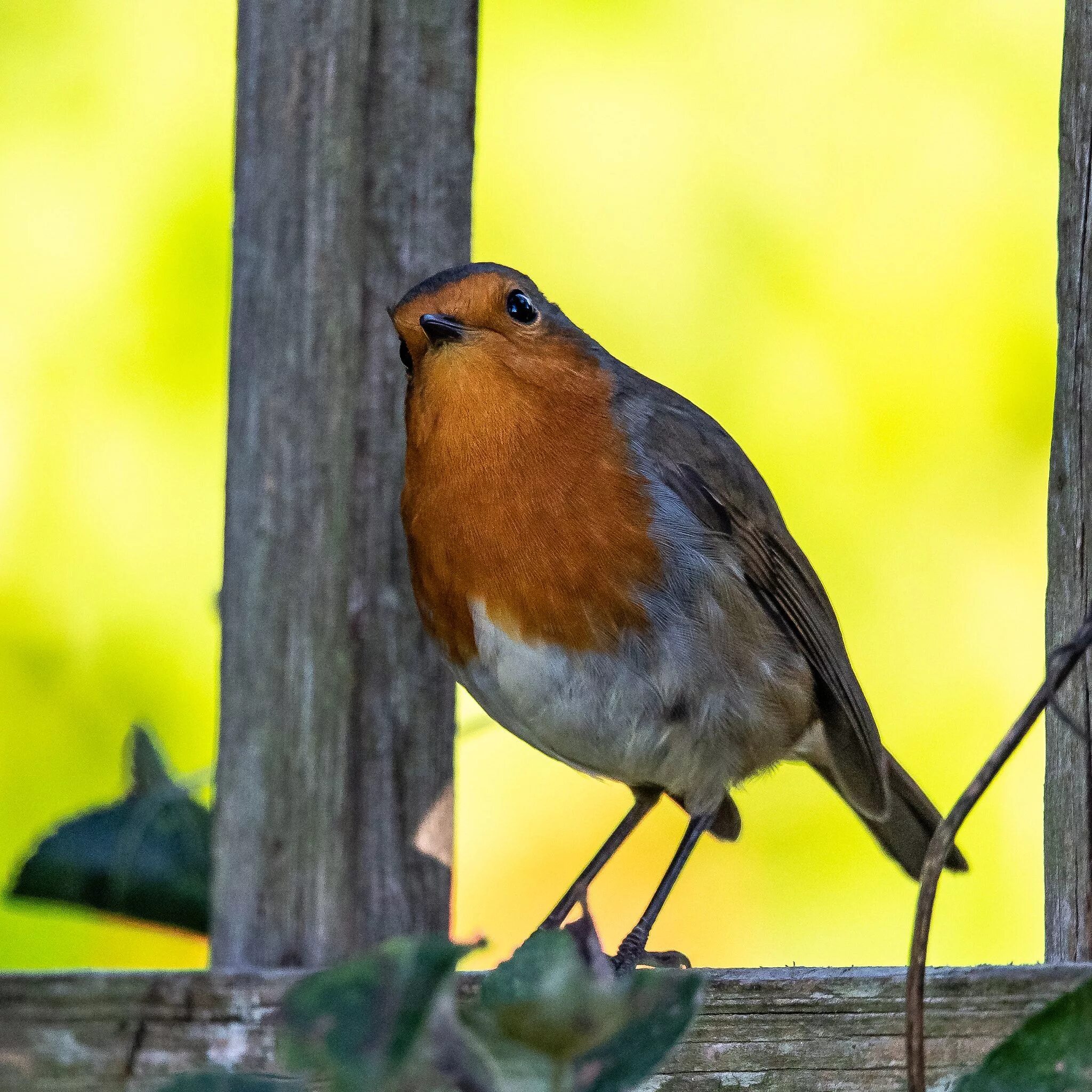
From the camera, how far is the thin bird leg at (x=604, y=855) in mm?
2729

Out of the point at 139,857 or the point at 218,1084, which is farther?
the point at 139,857

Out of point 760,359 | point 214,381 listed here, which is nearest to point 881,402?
point 760,359

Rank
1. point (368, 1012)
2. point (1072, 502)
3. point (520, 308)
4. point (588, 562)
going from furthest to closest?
point (520, 308), point (588, 562), point (1072, 502), point (368, 1012)

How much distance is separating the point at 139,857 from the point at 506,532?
0.69 meters

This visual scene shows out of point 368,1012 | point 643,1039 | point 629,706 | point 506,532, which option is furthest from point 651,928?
point 368,1012

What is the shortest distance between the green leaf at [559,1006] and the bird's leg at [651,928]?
1634mm

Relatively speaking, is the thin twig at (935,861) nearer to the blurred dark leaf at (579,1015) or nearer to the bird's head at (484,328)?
the blurred dark leaf at (579,1015)

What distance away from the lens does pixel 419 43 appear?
2195 mm

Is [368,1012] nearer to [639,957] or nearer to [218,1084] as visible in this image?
[218,1084]

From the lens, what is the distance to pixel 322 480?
6.70 feet

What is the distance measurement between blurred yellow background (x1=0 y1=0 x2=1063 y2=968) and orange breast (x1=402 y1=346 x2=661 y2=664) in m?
0.96

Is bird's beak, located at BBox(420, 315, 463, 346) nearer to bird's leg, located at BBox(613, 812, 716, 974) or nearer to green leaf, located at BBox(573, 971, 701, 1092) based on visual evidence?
bird's leg, located at BBox(613, 812, 716, 974)

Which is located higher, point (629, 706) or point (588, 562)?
point (588, 562)

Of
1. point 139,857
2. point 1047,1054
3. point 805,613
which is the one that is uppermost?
point 805,613
